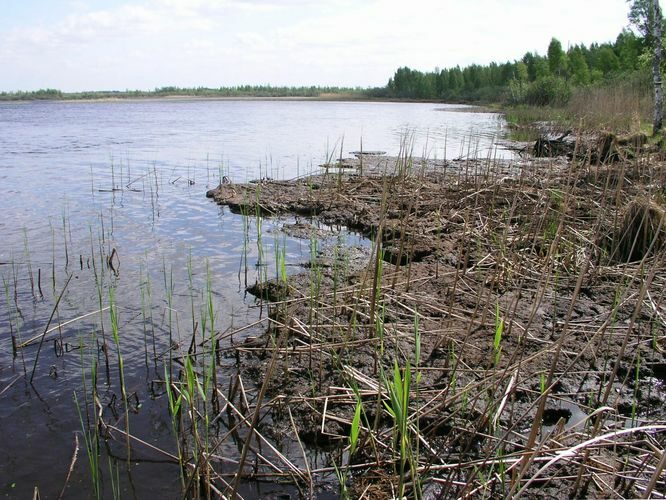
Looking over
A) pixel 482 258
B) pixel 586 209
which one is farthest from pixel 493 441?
pixel 586 209

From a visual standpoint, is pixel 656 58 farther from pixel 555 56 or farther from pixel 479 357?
pixel 555 56

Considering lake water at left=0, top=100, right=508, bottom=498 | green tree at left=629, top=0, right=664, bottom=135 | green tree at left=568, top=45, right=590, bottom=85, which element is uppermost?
green tree at left=568, top=45, right=590, bottom=85

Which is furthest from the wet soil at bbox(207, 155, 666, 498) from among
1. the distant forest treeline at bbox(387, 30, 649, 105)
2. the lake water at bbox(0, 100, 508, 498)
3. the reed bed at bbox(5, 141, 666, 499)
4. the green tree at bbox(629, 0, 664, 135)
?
the distant forest treeline at bbox(387, 30, 649, 105)

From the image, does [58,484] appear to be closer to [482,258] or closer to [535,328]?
[535,328]

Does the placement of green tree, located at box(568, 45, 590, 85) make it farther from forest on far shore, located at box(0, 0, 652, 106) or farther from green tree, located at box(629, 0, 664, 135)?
green tree, located at box(629, 0, 664, 135)

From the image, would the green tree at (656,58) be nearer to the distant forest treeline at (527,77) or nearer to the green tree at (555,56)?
the distant forest treeline at (527,77)

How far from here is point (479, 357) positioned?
16.5ft

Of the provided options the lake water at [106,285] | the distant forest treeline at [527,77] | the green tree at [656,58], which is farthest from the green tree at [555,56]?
the lake water at [106,285]

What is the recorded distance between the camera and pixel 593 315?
19.3 ft

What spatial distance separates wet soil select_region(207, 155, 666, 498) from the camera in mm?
3475

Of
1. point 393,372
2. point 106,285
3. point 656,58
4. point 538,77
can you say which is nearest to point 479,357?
point 393,372

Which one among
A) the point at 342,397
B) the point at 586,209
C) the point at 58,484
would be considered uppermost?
the point at 586,209

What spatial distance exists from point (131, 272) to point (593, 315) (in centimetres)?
601

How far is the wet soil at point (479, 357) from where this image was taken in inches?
137
